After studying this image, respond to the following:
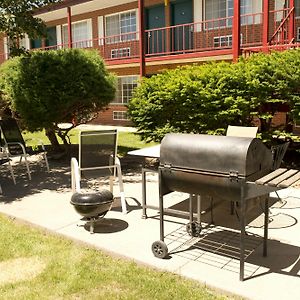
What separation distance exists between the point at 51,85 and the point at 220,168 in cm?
606

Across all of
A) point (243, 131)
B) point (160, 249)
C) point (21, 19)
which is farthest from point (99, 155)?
point (21, 19)

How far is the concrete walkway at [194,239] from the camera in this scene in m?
3.64

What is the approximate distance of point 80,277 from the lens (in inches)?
148

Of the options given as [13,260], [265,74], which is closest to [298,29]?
[265,74]

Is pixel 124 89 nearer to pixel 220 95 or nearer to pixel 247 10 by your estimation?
pixel 247 10

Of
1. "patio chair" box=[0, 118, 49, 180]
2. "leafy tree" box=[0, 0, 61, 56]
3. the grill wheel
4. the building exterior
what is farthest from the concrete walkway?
the building exterior

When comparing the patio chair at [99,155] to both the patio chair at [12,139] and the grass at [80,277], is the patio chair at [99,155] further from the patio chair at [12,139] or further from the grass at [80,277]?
the patio chair at [12,139]

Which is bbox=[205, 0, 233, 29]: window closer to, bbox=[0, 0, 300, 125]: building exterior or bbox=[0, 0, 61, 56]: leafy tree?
bbox=[0, 0, 300, 125]: building exterior

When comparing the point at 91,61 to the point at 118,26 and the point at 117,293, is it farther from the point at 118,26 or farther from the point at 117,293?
the point at 118,26

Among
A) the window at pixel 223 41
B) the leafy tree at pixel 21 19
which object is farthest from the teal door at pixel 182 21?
the leafy tree at pixel 21 19

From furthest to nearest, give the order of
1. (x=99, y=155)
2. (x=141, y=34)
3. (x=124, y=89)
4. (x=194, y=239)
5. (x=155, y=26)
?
(x=124, y=89) → (x=155, y=26) → (x=141, y=34) → (x=99, y=155) → (x=194, y=239)

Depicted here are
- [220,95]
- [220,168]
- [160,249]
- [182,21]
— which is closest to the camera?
[220,168]

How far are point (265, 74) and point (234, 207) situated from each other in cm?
335

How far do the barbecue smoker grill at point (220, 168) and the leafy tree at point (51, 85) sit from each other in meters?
5.39
